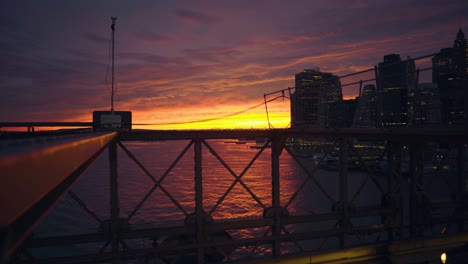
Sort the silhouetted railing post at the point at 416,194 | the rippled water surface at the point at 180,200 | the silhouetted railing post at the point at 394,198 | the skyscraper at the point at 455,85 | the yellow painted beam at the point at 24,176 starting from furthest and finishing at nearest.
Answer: the rippled water surface at the point at 180,200, the silhouetted railing post at the point at 394,198, the silhouetted railing post at the point at 416,194, the skyscraper at the point at 455,85, the yellow painted beam at the point at 24,176

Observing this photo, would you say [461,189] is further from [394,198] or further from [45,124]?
[45,124]

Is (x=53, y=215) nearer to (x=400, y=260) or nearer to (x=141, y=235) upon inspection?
(x=141, y=235)

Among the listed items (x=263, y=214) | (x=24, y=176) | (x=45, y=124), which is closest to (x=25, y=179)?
(x=24, y=176)

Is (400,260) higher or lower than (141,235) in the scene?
lower

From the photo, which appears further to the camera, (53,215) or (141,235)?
(53,215)

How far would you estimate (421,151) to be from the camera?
11.1 metres

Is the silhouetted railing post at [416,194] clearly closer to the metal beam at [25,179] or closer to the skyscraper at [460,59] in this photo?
the skyscraper at [460,59]

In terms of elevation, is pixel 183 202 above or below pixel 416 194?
below

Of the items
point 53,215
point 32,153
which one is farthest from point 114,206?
point 53,215

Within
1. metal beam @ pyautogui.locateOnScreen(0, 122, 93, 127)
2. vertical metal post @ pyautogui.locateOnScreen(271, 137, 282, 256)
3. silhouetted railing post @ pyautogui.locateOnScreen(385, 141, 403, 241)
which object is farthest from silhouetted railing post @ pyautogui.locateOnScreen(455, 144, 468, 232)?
metal beam @ pyautogui.locateOnScreen(0, 122, 93, 127)

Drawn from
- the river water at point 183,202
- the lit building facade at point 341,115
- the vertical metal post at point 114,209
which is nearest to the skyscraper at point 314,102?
the lit building facade at point 341,115

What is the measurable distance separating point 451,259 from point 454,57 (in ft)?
27.6

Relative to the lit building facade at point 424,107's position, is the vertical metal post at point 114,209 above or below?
below

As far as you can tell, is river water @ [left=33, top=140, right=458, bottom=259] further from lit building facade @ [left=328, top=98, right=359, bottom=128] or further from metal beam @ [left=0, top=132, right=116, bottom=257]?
metal beam @ [left=0, top=132, right=116, bottom=257]
